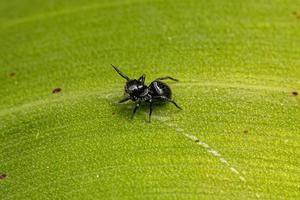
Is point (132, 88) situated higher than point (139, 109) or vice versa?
point (132, 88)

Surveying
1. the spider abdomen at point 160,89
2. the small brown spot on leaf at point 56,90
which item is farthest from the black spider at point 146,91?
the small brown spot on leaf at point 56,90

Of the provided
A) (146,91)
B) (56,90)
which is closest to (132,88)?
(146,91)

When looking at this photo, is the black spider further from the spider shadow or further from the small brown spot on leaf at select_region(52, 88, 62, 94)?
the small brown spot on leaf at select_region(52, 88, 62, 94)

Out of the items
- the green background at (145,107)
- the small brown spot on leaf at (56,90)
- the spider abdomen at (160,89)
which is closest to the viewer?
the green background at (145,107)

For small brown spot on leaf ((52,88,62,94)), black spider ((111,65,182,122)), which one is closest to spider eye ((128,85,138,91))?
black spider ((111,65,182,122))

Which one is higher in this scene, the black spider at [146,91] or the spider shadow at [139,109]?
the black spider at [146,91]

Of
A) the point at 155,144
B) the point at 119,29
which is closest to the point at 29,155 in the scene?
the point at 155,144

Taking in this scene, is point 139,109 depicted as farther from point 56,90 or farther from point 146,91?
point 56,90

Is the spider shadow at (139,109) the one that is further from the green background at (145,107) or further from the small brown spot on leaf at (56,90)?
the small brown spot on leaf at (56,90)
